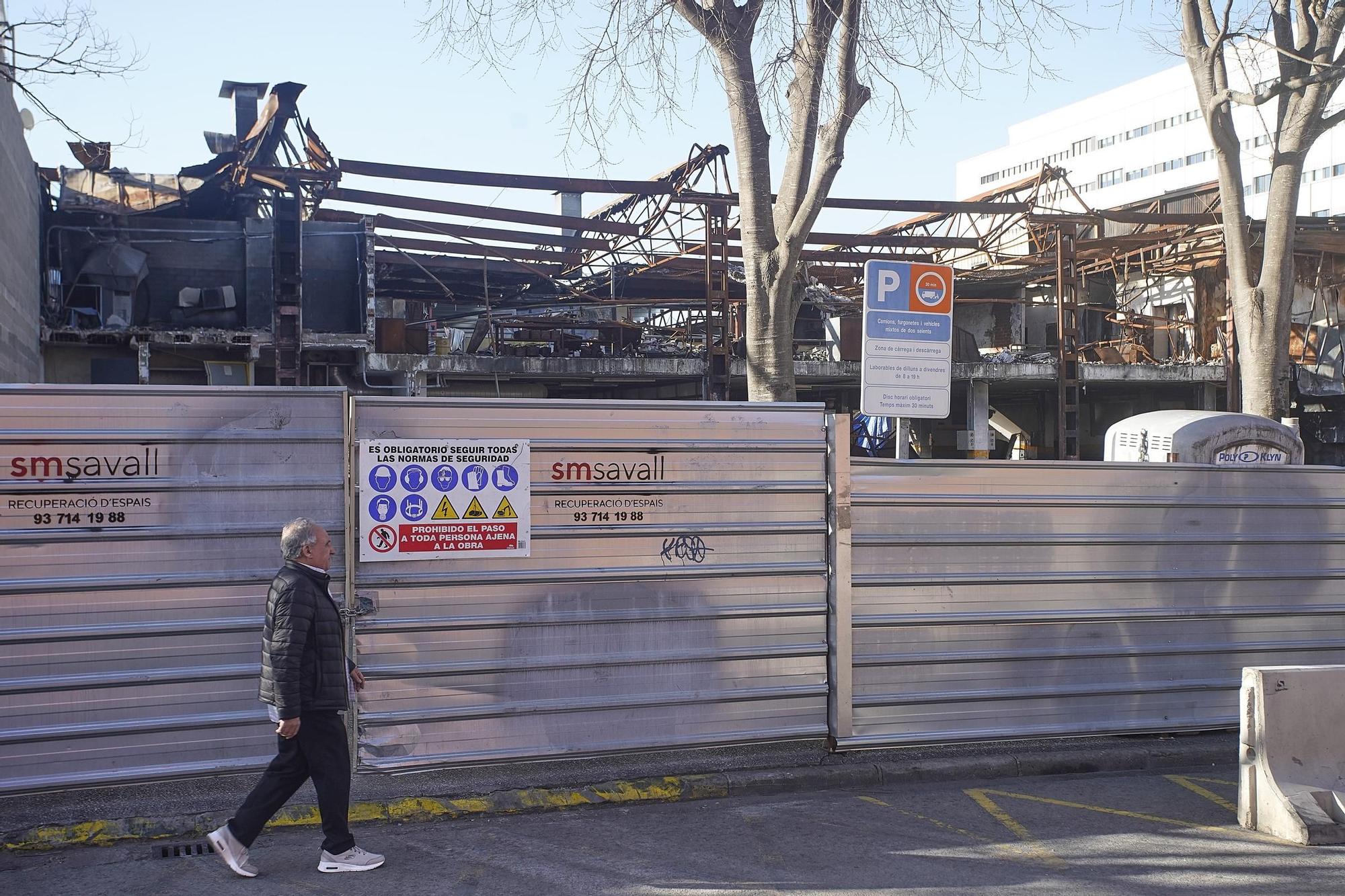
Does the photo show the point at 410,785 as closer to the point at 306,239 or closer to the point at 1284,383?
the point at 1284,383

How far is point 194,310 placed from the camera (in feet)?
72.4

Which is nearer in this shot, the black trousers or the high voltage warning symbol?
the black trousers

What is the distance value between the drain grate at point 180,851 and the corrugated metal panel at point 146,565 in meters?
0.66

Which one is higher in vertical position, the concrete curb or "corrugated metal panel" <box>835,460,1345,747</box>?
"corrugated metal panel" <box>835,460,1345,747</box>

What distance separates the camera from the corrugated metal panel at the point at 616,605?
668 cm

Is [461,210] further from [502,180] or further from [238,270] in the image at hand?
[238,270]

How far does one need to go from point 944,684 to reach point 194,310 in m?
18.7

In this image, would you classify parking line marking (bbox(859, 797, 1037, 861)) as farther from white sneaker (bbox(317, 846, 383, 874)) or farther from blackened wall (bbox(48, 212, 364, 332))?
blackened wall (bbox(48, 212, 364, 332))

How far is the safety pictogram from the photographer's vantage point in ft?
21.6

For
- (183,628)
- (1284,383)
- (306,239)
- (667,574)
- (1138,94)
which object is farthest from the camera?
(1138,94)

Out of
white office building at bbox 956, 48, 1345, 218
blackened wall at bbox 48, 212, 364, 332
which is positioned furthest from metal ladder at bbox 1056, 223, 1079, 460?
white office building at bbox 956, 48, 1345, 218

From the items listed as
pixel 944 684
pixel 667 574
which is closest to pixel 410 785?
pixel 667 574

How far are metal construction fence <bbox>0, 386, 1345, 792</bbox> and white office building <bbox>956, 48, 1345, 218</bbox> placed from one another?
6902cm

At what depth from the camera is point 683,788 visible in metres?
6.72
